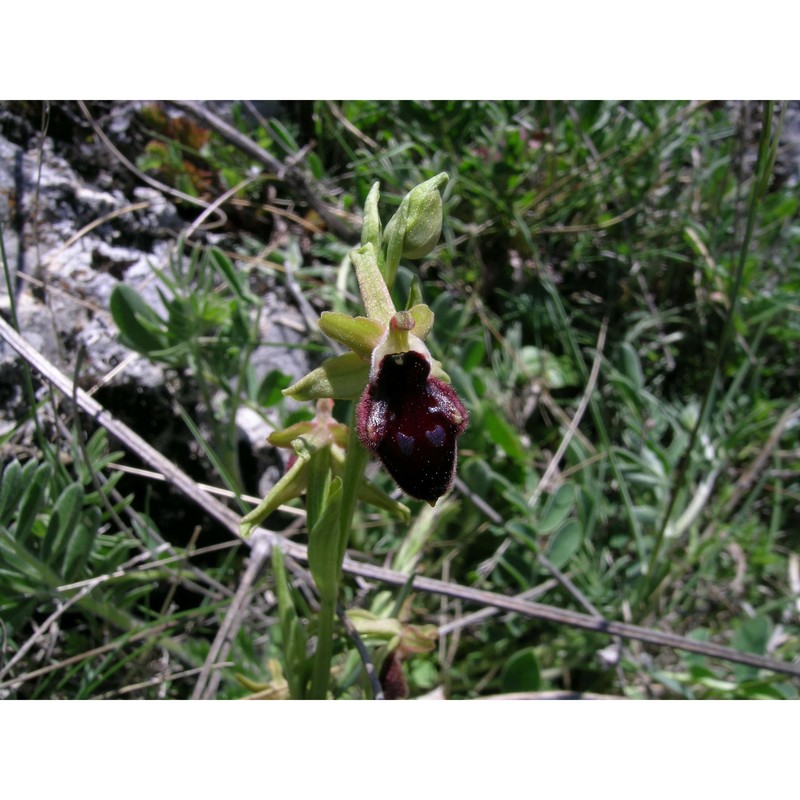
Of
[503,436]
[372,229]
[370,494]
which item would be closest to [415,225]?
[372,229]

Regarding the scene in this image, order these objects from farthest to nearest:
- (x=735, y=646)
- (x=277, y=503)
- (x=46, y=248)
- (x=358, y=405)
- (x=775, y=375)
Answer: (x=775, y=375)
(x=46, y=248)
(x=735, y=646)
(x=277, y=503)
(x=358, y=405)

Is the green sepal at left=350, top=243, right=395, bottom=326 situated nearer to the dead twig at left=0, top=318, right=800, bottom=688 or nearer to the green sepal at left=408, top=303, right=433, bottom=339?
the green sepal at left=408, top=303, right=433, bottom=339

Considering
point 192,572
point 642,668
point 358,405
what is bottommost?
point 642,668

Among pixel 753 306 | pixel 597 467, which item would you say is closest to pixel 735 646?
pixel 597 467

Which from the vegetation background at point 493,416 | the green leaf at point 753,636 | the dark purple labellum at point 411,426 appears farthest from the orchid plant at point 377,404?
the green leaf at point 753,636

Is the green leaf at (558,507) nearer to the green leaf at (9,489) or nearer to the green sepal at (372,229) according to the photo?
the green sepal at (372,229)

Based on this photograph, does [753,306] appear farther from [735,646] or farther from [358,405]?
[358,405]

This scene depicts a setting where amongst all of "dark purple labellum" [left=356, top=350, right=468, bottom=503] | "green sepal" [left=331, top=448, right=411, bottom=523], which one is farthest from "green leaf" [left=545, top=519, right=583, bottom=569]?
"dark purple labellum" [left=356, top=350, right=468, bottom=503]
